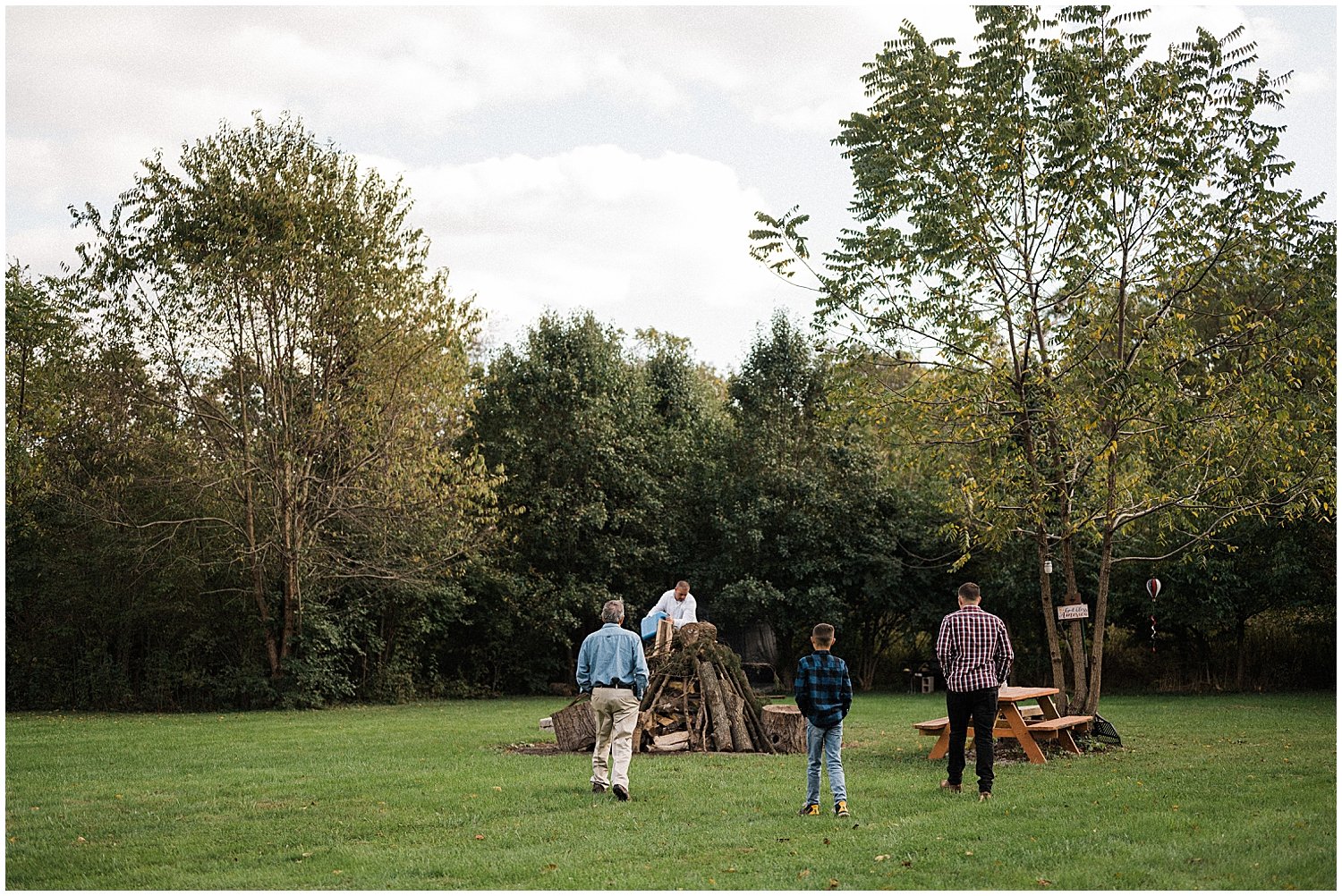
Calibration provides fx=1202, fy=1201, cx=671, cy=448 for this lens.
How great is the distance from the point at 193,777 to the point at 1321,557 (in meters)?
20.3

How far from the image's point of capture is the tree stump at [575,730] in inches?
539

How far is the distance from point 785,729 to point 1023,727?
278 cm

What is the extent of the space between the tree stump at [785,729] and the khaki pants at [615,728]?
11.7 feet

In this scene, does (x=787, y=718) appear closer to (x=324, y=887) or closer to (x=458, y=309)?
(x=324, y=887)

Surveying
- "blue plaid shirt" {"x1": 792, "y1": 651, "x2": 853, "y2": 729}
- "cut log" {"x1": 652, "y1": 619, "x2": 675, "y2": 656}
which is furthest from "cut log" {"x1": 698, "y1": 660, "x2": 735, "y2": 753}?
"blue plaid shirt" {"x1": 792, "y1": 651, "x2": 853, "y2": 729}

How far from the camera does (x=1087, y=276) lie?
13.4 m

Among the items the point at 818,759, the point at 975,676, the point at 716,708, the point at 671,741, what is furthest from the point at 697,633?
the point at 818,759

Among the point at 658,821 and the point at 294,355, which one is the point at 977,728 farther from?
the point at 294,355

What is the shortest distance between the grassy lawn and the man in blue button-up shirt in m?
0.38

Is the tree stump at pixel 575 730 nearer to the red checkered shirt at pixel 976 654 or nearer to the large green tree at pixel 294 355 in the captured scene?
the red checkered shirt at pixel 976 654

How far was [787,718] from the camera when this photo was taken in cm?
1354

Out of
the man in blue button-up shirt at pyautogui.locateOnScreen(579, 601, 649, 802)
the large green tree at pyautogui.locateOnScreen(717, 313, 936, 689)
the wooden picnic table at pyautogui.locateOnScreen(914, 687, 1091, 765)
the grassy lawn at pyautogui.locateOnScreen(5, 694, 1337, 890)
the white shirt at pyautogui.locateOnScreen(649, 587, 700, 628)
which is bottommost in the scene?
the grassy lawn at pyautogui.locateOnScreen(5, 694, 1337, 890)

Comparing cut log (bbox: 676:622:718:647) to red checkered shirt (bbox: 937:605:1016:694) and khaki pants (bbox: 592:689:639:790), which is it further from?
red checkered shirt (bbox: 937:605:1016:694)

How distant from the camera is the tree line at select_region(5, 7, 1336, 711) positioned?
12.9m
